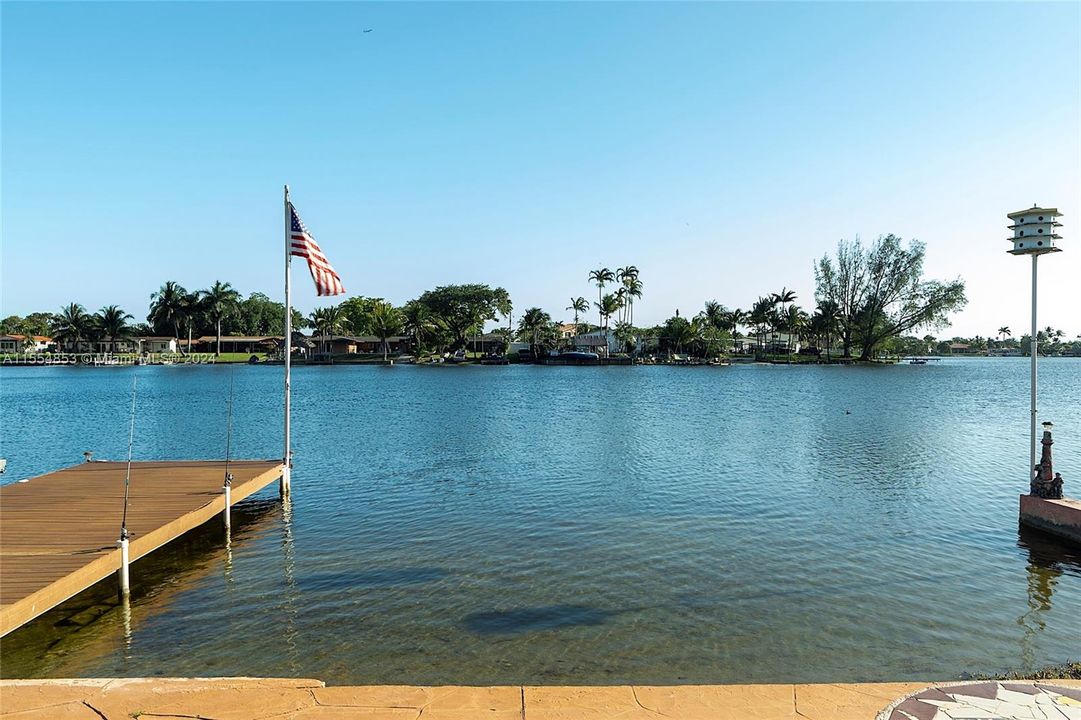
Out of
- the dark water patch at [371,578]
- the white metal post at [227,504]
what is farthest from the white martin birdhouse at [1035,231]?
the white metal post at [227,504]

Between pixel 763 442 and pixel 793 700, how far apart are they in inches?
966

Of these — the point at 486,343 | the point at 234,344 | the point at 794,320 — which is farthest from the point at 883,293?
the point at 234,344

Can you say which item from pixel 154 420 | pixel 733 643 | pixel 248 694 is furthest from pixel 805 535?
pixel 154 420

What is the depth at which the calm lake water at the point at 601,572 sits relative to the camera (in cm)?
878

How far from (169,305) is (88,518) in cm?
15230

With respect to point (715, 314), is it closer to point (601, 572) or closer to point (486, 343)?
point (486, 343)

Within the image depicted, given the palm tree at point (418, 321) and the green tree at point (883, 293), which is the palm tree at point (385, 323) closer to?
the palm tree at point (418, 321)

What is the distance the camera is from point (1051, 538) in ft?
46.2

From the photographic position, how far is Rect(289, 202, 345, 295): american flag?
58.6 ft

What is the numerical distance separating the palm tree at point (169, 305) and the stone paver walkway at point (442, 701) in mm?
158842

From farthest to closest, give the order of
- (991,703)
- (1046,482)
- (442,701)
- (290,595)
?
(1046,482) < (290,595) < (442,701) < (991,703)

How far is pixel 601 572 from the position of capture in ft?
40.0

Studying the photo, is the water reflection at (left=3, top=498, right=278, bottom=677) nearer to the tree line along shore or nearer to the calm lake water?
the calm lake water

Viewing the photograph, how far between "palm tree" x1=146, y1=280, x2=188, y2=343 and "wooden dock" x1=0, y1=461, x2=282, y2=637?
468 ft
